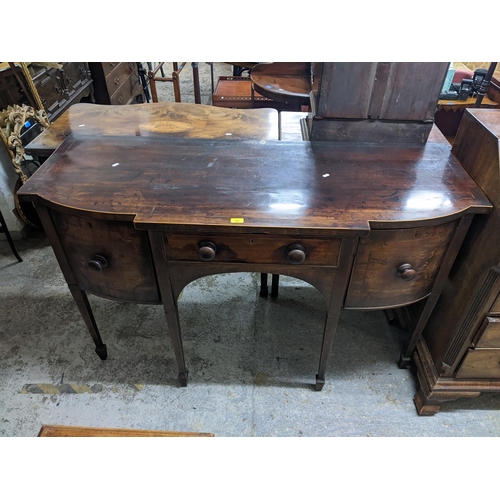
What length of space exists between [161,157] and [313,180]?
60 centimetres

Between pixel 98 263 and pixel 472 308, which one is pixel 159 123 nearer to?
pixel 98 263

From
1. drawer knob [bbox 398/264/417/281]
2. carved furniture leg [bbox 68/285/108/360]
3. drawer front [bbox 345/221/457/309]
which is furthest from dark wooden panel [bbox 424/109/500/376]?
carved furniture leg [bbox 68/285/108/360]

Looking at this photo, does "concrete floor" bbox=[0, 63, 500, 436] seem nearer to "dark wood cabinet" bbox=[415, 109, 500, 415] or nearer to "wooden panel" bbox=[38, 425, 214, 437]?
"dark wood cabinet" bbox=[415, 109, 500, 415]

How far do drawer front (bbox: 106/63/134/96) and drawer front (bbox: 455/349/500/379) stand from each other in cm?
339

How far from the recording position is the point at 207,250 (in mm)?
1154

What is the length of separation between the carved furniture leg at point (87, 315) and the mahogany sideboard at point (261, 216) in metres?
0.04

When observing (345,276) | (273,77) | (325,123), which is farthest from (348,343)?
(273,77)

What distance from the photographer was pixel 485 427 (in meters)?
1.56

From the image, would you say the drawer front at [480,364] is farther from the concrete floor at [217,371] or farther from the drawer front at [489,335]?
the concrete floor at [217,371]

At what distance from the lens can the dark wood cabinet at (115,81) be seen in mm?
3168

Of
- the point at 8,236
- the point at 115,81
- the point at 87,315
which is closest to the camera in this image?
the point at 87,315

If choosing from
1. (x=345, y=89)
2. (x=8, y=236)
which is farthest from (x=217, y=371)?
(x=8, y=236)

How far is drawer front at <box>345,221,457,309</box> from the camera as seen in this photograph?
46.7 inches

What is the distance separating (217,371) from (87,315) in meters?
0.66
